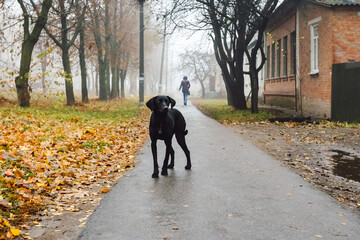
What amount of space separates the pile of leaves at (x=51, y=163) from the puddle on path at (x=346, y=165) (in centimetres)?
370

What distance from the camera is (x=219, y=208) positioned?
16.7 feet

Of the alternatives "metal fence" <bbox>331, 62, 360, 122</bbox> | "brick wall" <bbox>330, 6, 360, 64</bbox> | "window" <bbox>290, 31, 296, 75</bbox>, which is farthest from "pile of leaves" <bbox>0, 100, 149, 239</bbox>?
"window" <bbox>290, 31, 296, 75</bbox>

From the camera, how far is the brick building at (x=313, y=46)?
1789 cm

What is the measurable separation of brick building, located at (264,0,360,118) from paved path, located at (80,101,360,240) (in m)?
11.6

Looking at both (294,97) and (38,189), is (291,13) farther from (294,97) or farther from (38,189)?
(38,189)

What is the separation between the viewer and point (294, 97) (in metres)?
23.8

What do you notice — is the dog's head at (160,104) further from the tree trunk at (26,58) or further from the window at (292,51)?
the window at (292,51)

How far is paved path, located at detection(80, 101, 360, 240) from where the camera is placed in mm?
4266

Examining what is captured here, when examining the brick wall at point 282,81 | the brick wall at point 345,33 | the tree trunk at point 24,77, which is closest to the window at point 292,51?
the brick wall at point 282,81

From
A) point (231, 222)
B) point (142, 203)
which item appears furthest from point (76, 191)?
point (231, 222)

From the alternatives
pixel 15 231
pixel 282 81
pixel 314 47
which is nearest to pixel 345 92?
pixel 314 47

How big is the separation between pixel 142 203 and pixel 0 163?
9.28ft

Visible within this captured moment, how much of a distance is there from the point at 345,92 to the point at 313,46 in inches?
170

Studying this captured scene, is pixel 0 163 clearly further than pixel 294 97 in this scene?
No
